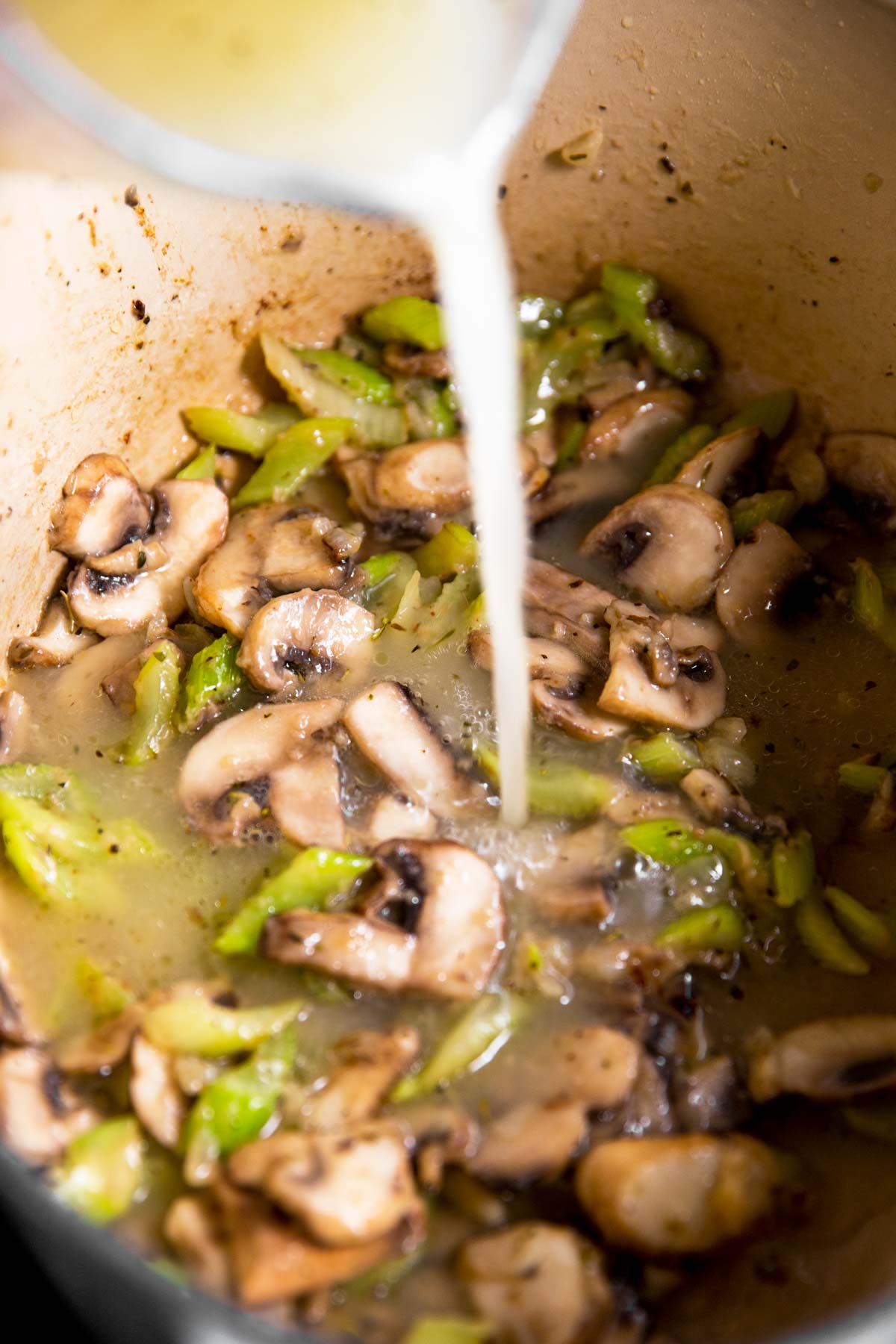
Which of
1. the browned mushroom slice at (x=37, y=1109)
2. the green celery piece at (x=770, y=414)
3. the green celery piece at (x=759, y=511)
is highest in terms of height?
the green celery piece at (x=770, y=414)

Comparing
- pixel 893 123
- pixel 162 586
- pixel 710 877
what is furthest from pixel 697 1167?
pixel 893 123

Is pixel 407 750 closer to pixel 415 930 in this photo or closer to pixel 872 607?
pixel 415 930

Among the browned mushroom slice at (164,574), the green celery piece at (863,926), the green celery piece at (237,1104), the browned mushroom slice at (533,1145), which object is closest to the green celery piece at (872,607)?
the green celery piece at (863,926)

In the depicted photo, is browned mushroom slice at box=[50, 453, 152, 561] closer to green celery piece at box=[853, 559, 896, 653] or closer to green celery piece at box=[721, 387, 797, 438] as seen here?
green celery piece at box=[721, 387, 797, 438]

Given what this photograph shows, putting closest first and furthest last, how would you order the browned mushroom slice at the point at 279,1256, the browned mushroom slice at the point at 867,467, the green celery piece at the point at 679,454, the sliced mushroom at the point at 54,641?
the browned mushroom slice at the point at 279,1256
the sliced mushroom at the point at 54,641
the browned mushroom slice at the point at 867,467
the green celery piece at the point at 679,454

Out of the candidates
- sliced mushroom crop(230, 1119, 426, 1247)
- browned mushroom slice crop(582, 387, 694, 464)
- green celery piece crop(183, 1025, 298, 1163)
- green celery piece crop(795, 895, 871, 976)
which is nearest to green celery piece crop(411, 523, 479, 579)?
browned mushroom slice crop(582, 387, 694, 464)

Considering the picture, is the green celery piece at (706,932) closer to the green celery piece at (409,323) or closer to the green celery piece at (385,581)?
the green celery piece at (385,581)
